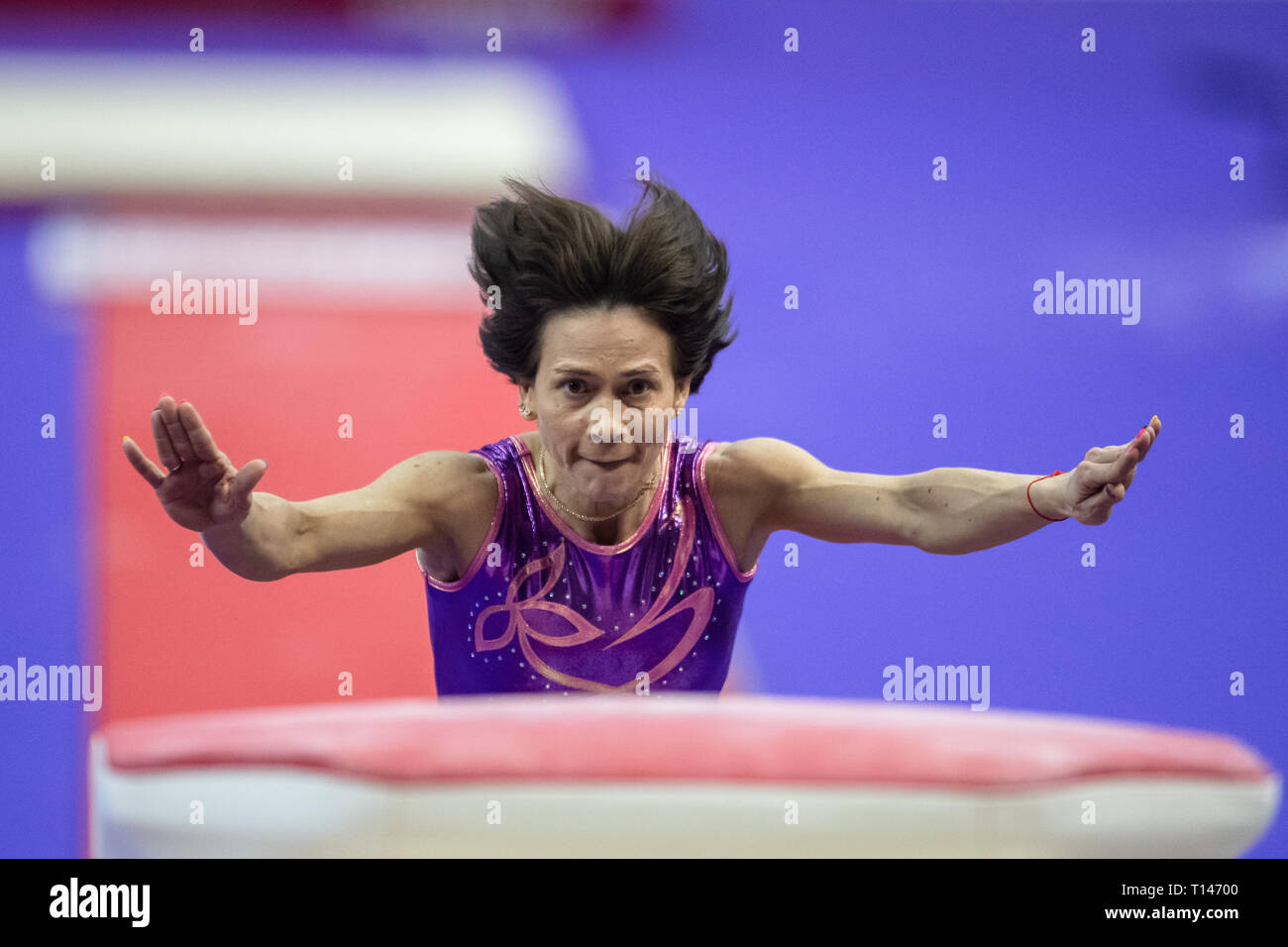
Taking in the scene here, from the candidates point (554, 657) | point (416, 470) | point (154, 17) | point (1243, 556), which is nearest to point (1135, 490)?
point (1243, 556)

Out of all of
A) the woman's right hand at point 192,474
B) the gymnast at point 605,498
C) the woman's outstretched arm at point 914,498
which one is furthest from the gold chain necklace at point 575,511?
the woman's right hand at point 192,474

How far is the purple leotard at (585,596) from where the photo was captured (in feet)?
5.97

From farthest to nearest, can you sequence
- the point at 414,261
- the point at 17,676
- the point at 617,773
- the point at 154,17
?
the point at 414,261, the point at 154,17, the point at 17,676, the point at 617,773

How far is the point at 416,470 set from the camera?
1.75 metres

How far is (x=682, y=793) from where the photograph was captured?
1.13 metres

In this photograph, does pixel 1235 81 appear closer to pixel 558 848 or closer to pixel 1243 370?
pixel 1243 370

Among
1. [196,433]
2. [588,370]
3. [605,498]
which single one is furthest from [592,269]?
[196,433]

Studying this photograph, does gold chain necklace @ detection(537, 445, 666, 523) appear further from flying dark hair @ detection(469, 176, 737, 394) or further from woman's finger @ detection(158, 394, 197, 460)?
woman's finger @ detection(158, 394, 197, 460)

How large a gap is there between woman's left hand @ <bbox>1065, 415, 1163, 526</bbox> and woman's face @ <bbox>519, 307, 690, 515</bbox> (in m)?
0.58

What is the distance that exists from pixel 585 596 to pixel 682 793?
0.71 meters

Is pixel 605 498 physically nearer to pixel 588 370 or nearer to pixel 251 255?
pixel 588 370

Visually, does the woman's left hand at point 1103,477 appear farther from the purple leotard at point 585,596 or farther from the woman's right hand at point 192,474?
the woman's right hand at point 192,474

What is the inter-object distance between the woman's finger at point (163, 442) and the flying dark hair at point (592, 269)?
0.57m

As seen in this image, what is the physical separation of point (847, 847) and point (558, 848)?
0.28 meters
